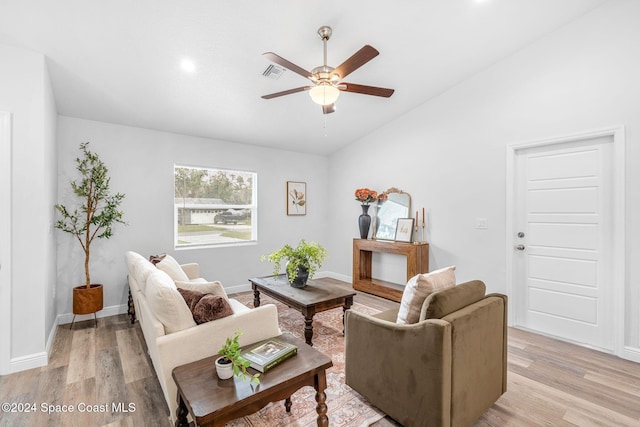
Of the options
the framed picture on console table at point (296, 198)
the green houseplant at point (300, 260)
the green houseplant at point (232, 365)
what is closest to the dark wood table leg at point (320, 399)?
the green houseplant at point (232, 365)

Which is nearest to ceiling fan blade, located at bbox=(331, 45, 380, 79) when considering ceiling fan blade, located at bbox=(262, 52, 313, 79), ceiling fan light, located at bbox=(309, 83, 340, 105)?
ceiling fan light, located at bbox=(309, 83, 340, 105)

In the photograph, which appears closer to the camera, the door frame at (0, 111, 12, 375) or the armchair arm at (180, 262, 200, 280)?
the door frame at (0, 111, 12, 375)

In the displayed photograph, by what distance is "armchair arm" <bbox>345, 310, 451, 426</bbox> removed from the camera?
4.98 feet

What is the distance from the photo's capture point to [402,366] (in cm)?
170

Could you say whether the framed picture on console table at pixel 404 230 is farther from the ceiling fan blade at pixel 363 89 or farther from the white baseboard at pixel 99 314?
the white baseboard at pixel 99 314

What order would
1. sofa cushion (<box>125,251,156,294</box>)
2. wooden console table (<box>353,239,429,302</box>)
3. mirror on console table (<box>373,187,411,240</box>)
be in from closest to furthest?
sofa cushion (<box>125,251,156,294</box>), wooden console table (<box>353,239,429,302</box>), mirror on console table (<box>373,187,411,240</box>)

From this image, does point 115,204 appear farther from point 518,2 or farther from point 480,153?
point 518,2

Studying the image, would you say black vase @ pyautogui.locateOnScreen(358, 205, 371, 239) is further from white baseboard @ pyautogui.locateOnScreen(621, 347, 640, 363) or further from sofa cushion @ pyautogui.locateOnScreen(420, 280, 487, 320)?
white baseboard @ pyautogui.locateOnScreen(621, 347, 640, 363)

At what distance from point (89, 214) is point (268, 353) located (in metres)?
2.94

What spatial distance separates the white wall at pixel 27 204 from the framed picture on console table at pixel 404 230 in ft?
13.2

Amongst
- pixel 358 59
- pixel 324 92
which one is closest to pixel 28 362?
pixel 324 92

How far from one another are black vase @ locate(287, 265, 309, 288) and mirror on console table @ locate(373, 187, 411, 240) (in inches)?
71.1

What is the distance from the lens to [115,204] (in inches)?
144

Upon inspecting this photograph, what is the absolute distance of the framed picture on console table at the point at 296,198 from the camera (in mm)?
5320
